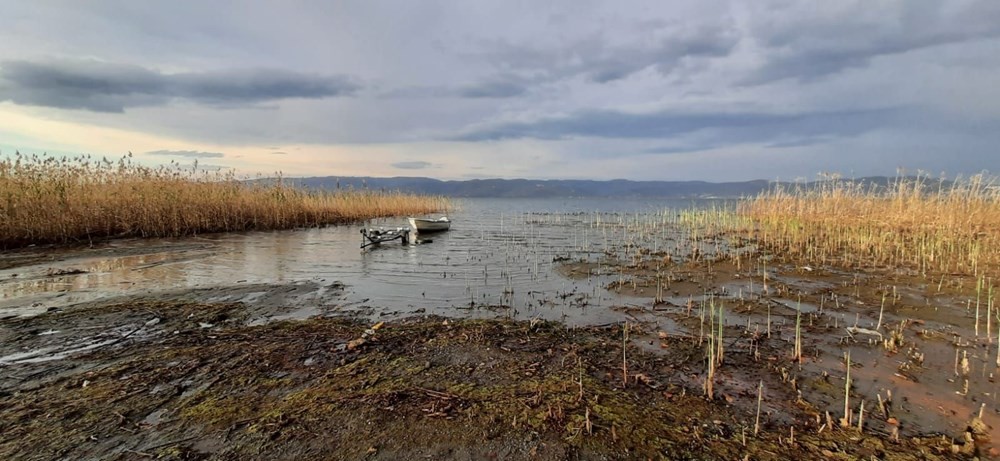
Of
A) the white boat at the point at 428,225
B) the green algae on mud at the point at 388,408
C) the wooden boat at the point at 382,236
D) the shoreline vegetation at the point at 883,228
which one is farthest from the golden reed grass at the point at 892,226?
the white boat at the point at 428,225

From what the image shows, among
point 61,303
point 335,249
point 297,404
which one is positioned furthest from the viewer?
point 335,249

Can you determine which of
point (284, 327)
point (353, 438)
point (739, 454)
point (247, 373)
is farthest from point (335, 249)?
point (739, 454)

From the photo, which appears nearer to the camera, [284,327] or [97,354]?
[97,354]

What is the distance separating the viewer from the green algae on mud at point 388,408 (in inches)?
134

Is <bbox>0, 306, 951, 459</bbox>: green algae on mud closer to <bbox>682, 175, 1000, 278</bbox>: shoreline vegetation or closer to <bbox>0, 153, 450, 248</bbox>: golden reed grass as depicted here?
<bbox>682, 175, 1000, 278</bbox>: shoreline vegetation

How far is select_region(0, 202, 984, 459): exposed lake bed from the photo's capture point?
3582 mm

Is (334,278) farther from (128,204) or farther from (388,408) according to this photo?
(128,204)

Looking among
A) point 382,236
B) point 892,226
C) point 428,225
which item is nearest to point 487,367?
point 382,236

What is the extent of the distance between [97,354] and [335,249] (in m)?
12.4

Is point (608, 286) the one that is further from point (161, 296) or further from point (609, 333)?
point (161, 296)

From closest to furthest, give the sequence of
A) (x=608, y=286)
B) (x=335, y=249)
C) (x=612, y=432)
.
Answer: (x=612, y=432), (x=608, y=286), (x=335, y=249)

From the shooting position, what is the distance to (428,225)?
24781 millimetres

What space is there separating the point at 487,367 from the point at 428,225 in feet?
66.3

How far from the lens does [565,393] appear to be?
14.1 feet
